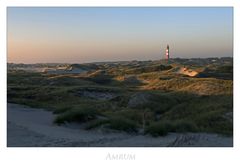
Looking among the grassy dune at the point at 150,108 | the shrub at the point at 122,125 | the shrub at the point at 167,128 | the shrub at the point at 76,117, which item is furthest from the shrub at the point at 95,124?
the shrub at the point at 167,128

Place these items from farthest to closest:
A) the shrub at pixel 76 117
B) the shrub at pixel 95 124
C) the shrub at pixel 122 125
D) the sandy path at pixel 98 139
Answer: the shrub at pixel 76 117 < the shrub at pixel 95 124 < the shrub at pixel 122 125 < the sandy path at pixel 98 139

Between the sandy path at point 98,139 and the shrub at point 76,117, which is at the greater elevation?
the shrub at point 76,117

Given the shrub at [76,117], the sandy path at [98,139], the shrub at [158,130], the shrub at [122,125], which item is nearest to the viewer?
the sandy path at [98,139]

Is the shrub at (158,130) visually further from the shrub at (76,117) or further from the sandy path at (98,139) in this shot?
the shrub at (76,117)

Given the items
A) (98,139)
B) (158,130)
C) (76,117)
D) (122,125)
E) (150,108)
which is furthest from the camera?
(150,108)

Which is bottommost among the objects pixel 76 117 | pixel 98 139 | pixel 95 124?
pixel 98 139

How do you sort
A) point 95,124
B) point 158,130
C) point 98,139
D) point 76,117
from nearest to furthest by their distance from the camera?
1. point 98,139
2. point 158,130
3. point 95,124
4. point 76,117

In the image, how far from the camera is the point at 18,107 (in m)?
19.3

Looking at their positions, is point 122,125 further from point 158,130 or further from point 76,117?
point 76,117

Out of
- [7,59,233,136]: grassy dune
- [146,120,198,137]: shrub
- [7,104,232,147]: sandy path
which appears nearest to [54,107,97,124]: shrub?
[7,59,233,136]: grassy dune

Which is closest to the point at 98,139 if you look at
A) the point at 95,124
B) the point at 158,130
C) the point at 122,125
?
the point at 122,125

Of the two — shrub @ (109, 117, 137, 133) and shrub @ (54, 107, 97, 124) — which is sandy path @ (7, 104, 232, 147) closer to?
shrub @ (109, 117, 137, 133)
